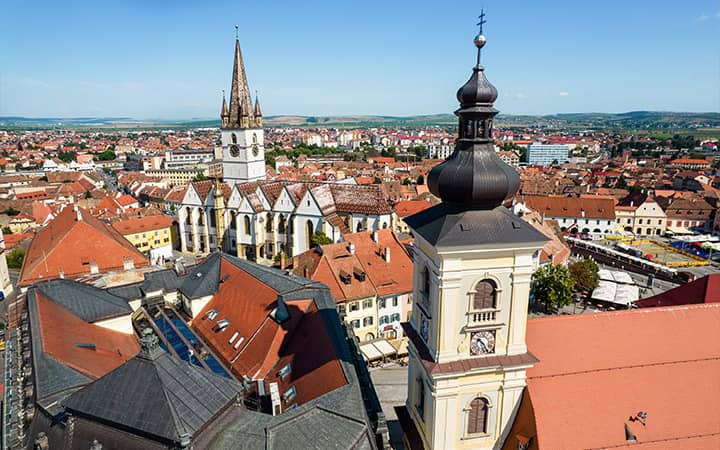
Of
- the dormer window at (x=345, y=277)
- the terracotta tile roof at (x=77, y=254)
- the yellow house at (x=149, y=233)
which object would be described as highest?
the terracotta tile roof at (x=77, y=254)

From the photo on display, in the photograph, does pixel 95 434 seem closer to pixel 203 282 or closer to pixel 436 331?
pixel 436 331

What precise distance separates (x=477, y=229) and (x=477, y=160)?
2.19 m

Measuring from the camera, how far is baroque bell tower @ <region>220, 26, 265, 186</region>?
67.6m

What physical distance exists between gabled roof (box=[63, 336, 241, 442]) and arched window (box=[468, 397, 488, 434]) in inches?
344

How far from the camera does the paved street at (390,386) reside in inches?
1225

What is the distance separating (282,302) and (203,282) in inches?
344

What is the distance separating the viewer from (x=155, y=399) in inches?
595

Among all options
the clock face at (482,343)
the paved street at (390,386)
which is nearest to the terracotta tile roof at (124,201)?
the paved street at (390,386)

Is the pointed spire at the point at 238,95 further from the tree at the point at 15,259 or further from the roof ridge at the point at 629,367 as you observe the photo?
the roof ridge at the point at 629,367

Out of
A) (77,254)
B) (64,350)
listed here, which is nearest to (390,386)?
(64,350)

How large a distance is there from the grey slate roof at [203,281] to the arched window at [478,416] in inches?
826

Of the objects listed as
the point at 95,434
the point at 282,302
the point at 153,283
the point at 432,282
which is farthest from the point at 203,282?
the point at 432,282

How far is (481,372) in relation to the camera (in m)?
15.6

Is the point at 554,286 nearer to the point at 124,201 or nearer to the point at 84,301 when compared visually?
the point at 84,301
